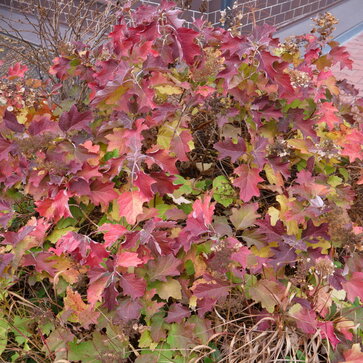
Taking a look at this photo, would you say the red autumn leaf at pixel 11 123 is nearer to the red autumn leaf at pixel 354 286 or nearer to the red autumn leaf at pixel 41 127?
the red autumn leaf at pixel 41 127

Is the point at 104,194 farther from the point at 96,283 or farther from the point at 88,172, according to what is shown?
the point at 96,283

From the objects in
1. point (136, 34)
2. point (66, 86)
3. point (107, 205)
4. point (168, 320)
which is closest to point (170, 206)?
point (107, 205)

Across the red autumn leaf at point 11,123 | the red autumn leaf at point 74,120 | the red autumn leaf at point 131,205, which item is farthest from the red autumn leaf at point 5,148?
the red autumn leaf at point 131,205

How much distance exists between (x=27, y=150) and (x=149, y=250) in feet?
1.53

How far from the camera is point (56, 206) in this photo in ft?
4.19

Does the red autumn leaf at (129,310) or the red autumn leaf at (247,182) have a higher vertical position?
the red autumn leaf at (247,182)

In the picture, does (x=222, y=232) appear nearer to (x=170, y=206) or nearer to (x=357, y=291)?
(x=170, y=206)

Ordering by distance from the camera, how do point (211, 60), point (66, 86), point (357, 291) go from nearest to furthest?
point (357, 291), point (211, 60), point (66, 86)

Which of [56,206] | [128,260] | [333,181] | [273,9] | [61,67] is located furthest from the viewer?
[273,9]

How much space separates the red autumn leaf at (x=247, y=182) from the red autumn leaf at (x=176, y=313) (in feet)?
1.19

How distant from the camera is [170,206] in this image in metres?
1.45

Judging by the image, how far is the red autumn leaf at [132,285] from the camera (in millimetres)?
1184

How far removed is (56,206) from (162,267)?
33 cm

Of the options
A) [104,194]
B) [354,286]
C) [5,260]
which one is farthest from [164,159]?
[354,286]
